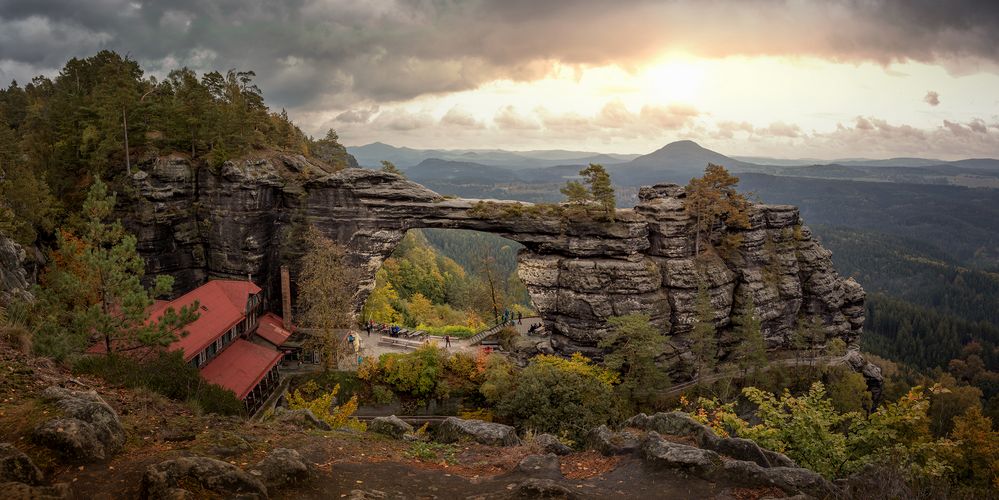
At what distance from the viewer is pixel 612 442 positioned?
1416 cm

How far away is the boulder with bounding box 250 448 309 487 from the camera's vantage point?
8.85m

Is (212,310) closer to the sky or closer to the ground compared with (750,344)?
closer to the sky

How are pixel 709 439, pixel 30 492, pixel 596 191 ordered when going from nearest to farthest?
pixel 30 492, pixel 709 439, pixel 596 191

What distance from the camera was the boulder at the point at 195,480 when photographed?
712 centimetres

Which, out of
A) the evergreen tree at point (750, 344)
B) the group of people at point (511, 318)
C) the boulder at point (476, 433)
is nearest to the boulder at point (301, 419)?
the boulder at point (476, 433)

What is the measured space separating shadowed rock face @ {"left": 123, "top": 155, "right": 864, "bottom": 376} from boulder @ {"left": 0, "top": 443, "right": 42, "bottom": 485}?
35349 mm

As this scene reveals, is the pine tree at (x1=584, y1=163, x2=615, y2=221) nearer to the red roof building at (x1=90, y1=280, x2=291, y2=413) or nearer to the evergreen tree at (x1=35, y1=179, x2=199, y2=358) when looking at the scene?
the red roof building at (x1=90, y1=280, x2=291, y2=413)

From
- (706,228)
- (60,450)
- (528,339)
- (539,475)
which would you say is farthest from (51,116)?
(706,228)

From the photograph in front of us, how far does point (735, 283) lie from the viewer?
43969 millimetres

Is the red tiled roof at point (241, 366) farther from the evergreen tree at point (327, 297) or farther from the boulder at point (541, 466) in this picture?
the boulder at point (541, 466)

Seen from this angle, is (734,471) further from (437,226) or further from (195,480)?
(437,226)

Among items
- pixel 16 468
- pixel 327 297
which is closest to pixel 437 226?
pixel 327 297

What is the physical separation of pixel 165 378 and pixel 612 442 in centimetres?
1412

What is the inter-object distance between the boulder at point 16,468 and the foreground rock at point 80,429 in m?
0.99
